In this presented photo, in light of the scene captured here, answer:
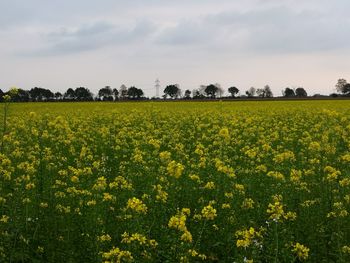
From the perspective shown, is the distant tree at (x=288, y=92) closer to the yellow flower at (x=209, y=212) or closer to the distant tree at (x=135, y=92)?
the distant tree at (x=135, y=92)

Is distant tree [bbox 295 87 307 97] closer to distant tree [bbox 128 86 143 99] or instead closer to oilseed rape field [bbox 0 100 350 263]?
distant tree [bbox 128 86 143 99]

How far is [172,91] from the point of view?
454 feet

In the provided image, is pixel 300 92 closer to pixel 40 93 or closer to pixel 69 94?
pixel 69 94

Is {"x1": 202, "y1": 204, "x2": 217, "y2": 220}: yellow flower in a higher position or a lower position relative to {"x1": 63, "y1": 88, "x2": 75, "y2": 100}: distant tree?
lower

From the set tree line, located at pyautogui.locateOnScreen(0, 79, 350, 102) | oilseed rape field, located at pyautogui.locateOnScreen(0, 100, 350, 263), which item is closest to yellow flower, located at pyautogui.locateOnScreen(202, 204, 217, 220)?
oilseed rape field, located at pyautogui.locateOnScreen(0, 100, 350, 263)

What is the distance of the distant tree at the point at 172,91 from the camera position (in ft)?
454

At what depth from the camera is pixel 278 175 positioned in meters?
6.34

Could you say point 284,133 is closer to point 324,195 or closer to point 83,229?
point 324,195

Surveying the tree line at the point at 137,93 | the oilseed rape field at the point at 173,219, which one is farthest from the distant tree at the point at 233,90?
the oilseed rape field at the point at 173,219

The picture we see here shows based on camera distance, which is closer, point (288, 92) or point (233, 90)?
point (288, 92)

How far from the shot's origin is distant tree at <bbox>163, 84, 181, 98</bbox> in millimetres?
138250

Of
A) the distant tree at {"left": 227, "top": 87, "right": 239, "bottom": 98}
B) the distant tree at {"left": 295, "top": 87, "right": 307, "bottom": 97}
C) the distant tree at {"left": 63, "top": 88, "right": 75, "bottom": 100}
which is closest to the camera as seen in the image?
the distant tree at {"left": 63, "top": 88, "right": 75, "bottom": 100}

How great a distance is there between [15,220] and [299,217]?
330 cm

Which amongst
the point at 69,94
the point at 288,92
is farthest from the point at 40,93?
the point at 288,92
